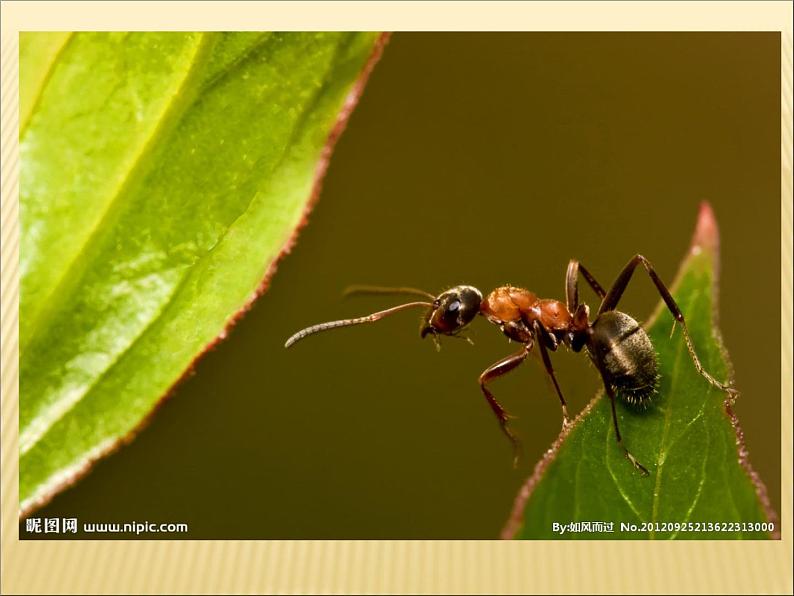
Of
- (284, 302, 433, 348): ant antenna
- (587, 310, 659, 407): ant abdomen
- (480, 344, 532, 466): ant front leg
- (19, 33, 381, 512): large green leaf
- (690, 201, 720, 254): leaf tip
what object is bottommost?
(480, 344, 532, 466): ant front leg

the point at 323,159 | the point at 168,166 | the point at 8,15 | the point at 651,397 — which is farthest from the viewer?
the point at 8,15

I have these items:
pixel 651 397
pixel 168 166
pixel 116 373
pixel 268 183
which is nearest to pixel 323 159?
pixel 268 183

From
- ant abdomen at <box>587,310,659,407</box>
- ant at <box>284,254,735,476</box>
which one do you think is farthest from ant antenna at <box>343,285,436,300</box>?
→ ant abdomen at <box>587,310,659,407</box>

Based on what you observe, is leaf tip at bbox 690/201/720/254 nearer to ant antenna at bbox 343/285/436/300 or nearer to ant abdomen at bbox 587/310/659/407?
ant abdomen at bbox 587/310/659/407

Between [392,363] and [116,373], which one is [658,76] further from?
[116,373]

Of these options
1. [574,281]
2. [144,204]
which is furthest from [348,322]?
[144,204]

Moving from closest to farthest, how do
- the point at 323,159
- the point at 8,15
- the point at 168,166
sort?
the point at 168,166
the point at 323,159
the point at 8,15
